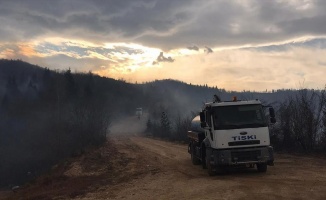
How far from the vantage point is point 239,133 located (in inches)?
615

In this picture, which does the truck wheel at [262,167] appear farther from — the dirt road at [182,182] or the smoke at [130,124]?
the smoke at [130,124]

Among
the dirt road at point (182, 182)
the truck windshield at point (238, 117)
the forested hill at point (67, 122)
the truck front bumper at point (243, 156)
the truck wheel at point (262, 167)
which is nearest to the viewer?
the dirt road at point (182, 182)

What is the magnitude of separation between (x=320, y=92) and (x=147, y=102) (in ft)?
543

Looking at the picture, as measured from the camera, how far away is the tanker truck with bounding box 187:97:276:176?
15.6 metres

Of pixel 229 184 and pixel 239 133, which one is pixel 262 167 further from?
pixel 229 184

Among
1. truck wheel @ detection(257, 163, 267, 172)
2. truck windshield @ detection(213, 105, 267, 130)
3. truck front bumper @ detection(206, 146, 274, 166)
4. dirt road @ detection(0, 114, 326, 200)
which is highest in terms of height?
truck windshield @ detection(213, 105, 267, 130)

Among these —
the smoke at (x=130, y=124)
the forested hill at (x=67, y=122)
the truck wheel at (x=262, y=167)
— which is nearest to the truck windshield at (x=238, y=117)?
the truck wheel at (x=262, y=167)

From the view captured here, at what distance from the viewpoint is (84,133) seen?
206 feet

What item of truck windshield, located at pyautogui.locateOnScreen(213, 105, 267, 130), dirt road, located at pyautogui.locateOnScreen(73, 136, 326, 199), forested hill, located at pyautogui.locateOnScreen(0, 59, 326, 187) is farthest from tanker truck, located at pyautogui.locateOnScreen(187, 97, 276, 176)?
forested hill, located at pyautogui.locateOnScreen(0, 59, 326, 187)

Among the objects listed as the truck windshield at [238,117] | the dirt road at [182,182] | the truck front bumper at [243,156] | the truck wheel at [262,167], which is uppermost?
the truck windshield at [238,117]

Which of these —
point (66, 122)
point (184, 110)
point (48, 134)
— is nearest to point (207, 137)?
point (66, 122)

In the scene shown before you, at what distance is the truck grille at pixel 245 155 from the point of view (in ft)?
51.3

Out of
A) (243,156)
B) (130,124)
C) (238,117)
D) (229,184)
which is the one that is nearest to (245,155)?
(243,156)

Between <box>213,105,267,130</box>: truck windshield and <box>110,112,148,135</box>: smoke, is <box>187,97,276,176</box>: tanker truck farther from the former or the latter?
<box>110,112,148,135</box>: smoke
